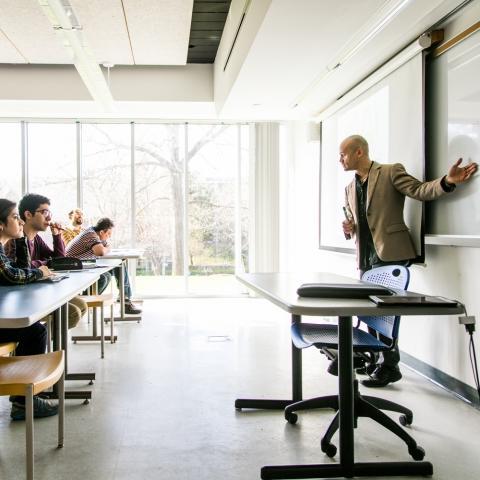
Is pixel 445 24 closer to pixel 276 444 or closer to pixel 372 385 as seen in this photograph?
pixel 372 385

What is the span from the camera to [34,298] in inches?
88.0

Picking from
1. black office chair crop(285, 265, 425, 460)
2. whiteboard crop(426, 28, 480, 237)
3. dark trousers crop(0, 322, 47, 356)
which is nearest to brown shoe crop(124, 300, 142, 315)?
dark trousers crop(0, 322, 47, 356)

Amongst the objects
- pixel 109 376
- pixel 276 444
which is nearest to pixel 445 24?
pixel 276 444

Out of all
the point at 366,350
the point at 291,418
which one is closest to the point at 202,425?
the point at 291,418

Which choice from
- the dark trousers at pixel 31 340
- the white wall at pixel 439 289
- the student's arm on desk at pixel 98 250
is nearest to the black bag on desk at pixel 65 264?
the dark trousers at pixel 31 340

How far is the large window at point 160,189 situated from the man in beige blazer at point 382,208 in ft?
14.0

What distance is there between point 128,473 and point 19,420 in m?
0.91

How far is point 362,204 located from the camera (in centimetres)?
369

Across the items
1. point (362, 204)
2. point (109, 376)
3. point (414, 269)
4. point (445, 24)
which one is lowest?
point (109, 376)

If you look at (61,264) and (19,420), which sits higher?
(61,264)

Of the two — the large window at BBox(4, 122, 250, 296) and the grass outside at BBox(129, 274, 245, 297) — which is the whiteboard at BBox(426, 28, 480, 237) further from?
the grass outside at BBox(129, 274, 245, 297)

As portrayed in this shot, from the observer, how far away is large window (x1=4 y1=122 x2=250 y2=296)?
7.72 meters

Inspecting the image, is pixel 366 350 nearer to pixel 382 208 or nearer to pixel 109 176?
pixel 382 208

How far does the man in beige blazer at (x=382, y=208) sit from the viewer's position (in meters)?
3.39
